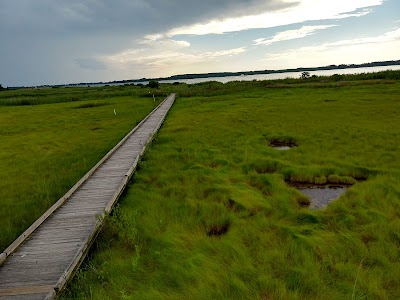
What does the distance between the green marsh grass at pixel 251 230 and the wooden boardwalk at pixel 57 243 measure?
1.09ft

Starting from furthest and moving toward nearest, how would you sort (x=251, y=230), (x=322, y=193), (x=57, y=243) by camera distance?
(x=322, y=193)
(x=251, y=230)
(x=57, y=243)

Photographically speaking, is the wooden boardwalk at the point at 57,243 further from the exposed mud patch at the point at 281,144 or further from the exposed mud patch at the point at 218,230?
the exposed mud patch at the point at 281,144

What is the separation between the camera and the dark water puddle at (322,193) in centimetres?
791

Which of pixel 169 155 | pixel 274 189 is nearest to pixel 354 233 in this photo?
pixel 274 189

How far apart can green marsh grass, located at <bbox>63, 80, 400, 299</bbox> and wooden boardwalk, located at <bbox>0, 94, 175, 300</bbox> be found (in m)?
0.33

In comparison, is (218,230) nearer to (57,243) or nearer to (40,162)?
(57,243)

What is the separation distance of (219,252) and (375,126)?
14694mm

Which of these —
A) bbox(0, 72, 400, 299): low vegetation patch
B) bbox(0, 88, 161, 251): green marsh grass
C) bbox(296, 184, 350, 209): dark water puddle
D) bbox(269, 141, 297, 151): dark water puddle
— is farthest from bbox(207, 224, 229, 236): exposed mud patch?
bbox(269, 141, 297, 151): dark water puddle

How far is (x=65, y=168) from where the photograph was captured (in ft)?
41.0

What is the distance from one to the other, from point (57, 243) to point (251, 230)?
396cm

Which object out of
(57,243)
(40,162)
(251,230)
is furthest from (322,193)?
(40,162)

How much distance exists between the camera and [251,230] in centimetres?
636

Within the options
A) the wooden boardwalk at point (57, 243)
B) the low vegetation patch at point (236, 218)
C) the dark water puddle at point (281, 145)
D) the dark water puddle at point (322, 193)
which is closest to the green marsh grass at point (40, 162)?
the low vegetation patch at point (236, 218)

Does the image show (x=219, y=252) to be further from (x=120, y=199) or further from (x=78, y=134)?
(x=78, y=134)
